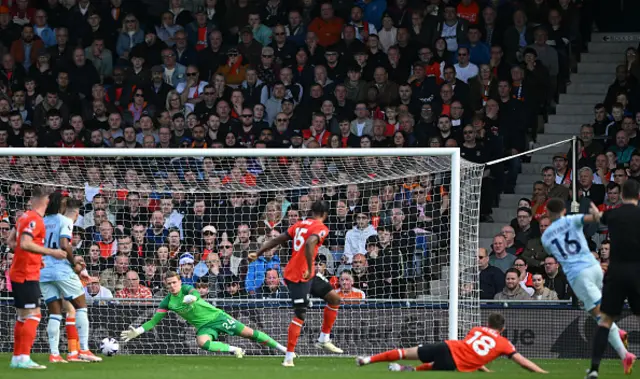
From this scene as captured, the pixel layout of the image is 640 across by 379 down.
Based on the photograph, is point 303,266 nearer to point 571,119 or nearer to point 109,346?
point 109,346

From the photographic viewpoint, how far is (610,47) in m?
21.5

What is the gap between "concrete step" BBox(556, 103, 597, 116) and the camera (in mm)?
20219

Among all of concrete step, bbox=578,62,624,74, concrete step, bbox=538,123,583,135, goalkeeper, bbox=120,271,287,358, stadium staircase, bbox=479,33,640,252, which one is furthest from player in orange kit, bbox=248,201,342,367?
concrete step, bbox=578,62,624,74

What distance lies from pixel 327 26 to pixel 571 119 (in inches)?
174

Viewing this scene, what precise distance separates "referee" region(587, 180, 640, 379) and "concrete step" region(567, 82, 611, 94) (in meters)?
9.19

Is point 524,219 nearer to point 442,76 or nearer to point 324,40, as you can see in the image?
point 442,76

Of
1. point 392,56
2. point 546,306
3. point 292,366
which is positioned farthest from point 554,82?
point 292,366

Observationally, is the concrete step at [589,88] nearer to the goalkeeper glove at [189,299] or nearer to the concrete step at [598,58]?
the concrete step at [598,58]

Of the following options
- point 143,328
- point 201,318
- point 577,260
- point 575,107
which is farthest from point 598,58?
point 143,328

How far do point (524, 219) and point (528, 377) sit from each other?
16.6 feet

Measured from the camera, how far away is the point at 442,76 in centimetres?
1977

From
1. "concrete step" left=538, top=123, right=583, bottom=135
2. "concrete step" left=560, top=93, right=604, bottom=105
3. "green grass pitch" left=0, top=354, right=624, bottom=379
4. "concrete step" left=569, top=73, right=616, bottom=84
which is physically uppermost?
"concrete step" left=569, top=73, right=616, bottom=84

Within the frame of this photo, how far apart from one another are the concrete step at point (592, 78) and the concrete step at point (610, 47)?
71 centimetres

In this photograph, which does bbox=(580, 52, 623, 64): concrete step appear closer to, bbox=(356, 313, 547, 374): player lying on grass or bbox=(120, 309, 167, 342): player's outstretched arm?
bbox=(120, 309, 167, 342): player's outstretched arm
